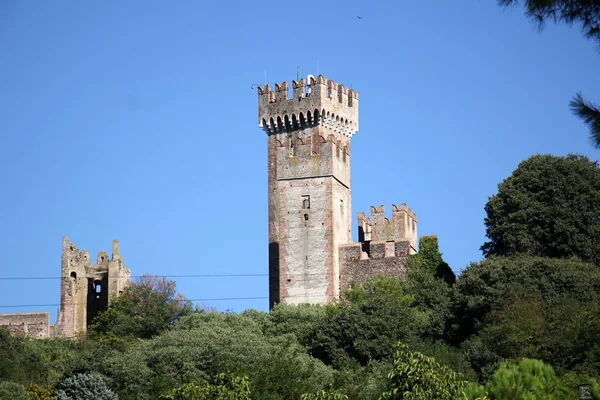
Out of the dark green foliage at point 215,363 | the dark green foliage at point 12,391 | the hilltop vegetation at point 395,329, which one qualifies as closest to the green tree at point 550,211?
the hilltop vegetation at point 395,329

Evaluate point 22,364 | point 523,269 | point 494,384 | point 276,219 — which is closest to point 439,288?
point 523,269

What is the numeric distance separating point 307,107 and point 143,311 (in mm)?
12352

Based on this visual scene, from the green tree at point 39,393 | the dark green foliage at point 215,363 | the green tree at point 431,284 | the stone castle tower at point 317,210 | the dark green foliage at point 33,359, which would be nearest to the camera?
the dark green foliage at point 215,363

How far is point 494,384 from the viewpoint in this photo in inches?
1416

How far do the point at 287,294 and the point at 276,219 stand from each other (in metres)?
7.10

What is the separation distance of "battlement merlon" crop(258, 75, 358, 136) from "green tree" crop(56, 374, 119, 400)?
71.7 feet

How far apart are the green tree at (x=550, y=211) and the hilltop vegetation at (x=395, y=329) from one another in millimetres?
52

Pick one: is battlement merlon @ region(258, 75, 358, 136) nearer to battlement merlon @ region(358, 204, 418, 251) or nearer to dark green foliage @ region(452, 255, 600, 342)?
battlement merlon @ region(358, 204, 418, 251)

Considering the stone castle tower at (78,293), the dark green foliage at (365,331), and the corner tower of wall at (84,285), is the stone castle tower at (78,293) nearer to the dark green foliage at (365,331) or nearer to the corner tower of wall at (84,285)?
the corner tower of wall at (84,285)

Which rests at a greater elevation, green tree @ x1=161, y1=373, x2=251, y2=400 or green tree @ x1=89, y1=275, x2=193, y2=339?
green tree @ x1=89, y1=275, x2=193, y2=339

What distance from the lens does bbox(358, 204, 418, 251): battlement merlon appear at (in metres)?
68.4

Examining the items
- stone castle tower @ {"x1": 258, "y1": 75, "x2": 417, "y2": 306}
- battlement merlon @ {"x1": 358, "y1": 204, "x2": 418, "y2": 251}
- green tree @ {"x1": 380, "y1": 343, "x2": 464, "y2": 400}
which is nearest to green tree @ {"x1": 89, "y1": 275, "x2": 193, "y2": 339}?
stone castle tower @ {"x1": 258, "y1": 75, "x2": 417, "y2": 306}

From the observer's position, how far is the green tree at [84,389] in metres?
49.6

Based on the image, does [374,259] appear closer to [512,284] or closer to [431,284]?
[431,284]
